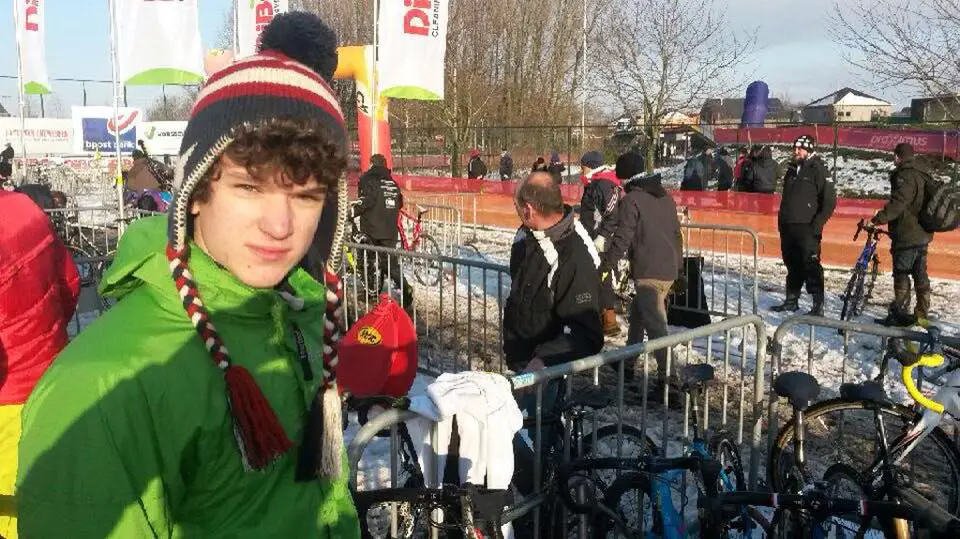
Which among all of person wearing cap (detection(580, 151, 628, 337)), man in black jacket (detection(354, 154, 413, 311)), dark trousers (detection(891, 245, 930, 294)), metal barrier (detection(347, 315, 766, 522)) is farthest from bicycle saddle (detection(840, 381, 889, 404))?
man in black jacket (detection(354, 154, 413, 311))

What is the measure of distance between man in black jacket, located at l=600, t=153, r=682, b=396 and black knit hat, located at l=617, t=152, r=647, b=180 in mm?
177

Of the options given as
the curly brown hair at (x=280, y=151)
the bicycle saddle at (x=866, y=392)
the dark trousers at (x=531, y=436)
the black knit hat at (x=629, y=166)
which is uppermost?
the black knit hat at (x=629, y=166)

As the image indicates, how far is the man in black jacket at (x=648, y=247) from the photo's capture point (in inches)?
265

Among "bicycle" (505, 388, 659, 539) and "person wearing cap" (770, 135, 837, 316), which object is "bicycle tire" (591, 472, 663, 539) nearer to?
"bicycle" (505, 388, 659, 539)

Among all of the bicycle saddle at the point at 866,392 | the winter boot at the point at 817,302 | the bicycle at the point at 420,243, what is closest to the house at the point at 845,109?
A: the bicycle at the point at 420,243

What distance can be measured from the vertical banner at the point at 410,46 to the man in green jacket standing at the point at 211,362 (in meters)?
9.98

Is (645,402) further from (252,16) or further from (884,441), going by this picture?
(252,16)

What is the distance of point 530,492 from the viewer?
3.51m

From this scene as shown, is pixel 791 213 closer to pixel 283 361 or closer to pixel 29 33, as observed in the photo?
pixel 283 361

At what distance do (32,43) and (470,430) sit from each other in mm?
17003

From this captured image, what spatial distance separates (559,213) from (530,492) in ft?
5.35

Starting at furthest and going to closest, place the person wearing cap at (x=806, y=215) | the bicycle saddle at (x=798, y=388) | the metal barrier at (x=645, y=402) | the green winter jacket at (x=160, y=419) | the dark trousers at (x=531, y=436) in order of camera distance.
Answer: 1. the person wearing cap at (x=806, y=215)
2. the bicycle saddle at (x=798, y=388)
3. the dark trousers at (x=531, y=436)
4. the metal barrier at (x=645, y=402)
5. the green winter jacket at (x=160, y=419)

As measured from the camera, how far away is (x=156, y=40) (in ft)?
36.0

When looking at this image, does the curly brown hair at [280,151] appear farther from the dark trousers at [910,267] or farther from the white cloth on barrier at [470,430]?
the dark trousers at [910,267]
